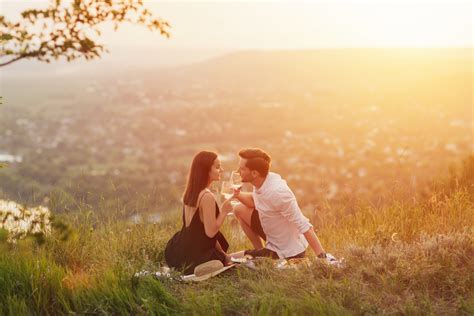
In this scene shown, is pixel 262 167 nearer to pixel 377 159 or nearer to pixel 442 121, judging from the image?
pixel 377 159

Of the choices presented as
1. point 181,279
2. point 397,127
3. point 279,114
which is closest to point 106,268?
point 181,279

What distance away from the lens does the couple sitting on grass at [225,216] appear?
220 inches

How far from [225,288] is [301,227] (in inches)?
45.4

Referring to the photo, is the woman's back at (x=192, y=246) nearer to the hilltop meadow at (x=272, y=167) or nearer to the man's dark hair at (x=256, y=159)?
the hilltop meadow at (x=272, y=167)

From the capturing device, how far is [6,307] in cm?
461

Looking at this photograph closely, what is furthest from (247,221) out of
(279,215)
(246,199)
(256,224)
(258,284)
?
(258,284)

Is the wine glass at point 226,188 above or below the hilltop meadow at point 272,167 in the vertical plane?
above

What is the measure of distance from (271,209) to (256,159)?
1.66 feet

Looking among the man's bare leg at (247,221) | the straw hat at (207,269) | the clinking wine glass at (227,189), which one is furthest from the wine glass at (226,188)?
the straw hat at (207,269)

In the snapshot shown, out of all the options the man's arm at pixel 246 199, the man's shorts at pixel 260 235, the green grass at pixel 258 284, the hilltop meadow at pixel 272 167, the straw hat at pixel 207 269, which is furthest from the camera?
the man's arm at pixel 246 199

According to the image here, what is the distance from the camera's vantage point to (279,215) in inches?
232

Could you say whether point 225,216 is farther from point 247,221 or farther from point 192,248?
point 247,221

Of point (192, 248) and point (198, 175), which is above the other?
point (198, 175)

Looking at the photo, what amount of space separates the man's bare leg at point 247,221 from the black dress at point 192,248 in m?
0.49
